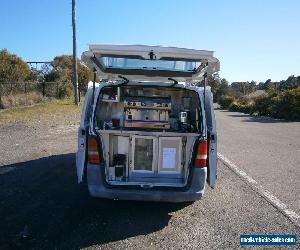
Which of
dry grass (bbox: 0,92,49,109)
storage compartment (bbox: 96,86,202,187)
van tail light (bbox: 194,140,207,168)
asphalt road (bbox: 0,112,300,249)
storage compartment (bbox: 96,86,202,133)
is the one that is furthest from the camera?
dry grass (bbox: 0,92,49,109)

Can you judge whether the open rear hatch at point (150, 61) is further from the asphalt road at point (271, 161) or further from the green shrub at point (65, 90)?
the green shrub at point (65, 90)

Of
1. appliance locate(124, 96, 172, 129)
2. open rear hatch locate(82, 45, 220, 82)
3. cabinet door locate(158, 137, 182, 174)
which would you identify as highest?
open rear hatch locate(82, 45, 220, 82)

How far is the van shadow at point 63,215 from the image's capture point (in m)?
4.56

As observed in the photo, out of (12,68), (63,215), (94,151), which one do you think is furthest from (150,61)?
(12,68)

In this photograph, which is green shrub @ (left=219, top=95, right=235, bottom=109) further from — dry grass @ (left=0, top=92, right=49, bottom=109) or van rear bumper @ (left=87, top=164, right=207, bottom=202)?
→ van rear bumper @ (left=87, top=164, right=207, bottom=202)

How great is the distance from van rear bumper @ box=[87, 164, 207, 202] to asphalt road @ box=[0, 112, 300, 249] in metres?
0.33

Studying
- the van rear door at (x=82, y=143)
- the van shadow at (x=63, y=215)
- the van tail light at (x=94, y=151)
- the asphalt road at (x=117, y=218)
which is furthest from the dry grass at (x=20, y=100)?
the van tail light at (x=94, y=151)

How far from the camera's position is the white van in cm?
520

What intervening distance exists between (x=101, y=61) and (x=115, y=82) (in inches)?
25.5

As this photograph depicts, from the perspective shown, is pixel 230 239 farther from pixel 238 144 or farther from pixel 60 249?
Answer: pixel 238 144

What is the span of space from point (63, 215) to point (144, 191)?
3.79 ft

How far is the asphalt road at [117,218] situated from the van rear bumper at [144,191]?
333 mm

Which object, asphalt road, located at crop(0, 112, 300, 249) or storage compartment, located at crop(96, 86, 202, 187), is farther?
storage compartment, located at crop(96, 86, 202, 187)

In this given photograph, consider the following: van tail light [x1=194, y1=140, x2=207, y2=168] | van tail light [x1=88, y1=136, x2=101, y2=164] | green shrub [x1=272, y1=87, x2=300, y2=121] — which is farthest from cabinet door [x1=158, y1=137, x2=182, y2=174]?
green shrub [x1=272, y1=87, x2=300, y2=121]
